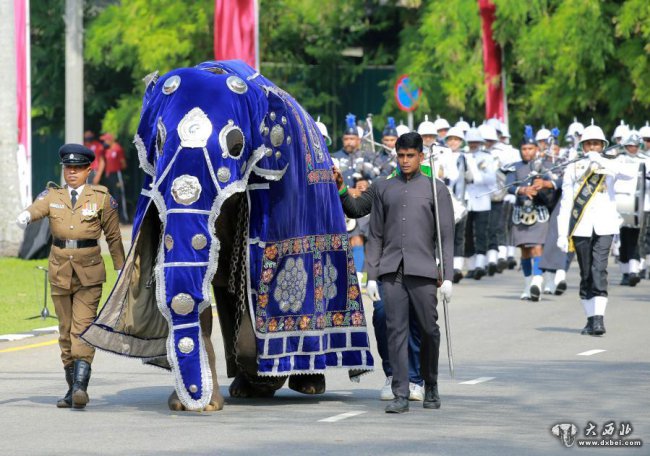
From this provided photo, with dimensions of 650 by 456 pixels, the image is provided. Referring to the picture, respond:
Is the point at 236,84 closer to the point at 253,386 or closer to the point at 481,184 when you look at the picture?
the point at 253,386

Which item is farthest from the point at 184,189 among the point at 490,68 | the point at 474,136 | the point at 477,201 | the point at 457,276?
the point at 490,68

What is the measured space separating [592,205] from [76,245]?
21.5ft

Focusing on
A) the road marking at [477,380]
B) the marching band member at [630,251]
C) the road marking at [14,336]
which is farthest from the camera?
A: the marching band member at [630,251]

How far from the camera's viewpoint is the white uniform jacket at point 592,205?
16.7 meters

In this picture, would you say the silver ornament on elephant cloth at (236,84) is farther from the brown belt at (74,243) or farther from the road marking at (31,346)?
the road marking at (31,346)

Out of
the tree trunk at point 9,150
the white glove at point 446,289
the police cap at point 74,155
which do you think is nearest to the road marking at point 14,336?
the police cap at point 74,155

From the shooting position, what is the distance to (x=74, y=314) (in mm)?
11648

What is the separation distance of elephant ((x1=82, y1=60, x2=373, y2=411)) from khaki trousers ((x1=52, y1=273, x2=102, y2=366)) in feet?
1.08

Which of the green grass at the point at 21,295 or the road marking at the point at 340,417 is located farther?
the green grass at the point at 21,295

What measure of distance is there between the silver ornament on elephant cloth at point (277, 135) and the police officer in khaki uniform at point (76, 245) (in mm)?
1278

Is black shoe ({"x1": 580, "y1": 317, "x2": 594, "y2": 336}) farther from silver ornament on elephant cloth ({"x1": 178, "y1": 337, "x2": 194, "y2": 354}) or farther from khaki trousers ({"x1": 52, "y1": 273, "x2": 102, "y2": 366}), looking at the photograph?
silver ornament on elephant cloth ({"x1": 178, "y1": 337, "x2": 194, "y2": 354})

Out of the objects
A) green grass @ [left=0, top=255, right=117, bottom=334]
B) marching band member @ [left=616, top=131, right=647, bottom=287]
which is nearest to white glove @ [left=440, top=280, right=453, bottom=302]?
green grass @ [left=0, top=255, right=117, bottom=334]

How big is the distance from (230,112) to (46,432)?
222cm

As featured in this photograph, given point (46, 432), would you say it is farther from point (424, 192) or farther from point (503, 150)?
point (503, 150)
